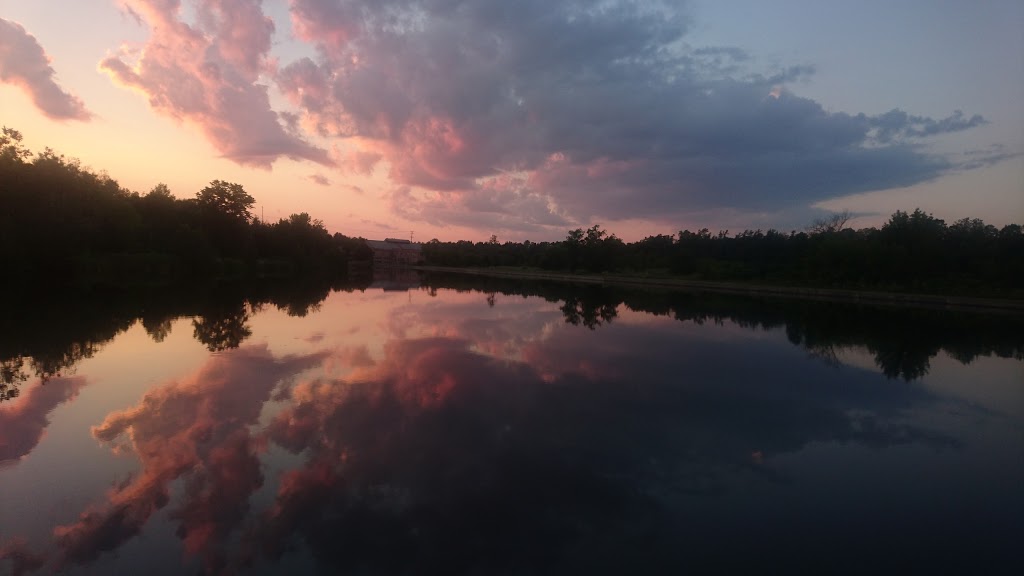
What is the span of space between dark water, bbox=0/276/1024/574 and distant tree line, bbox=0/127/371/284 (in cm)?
2648

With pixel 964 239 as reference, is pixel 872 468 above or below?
below

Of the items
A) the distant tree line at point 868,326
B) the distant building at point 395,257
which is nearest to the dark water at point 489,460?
the distant tree line at point 868,326

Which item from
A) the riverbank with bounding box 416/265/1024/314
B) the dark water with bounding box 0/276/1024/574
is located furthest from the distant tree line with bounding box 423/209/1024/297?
the dark water with bounding box 0/276/1024/574

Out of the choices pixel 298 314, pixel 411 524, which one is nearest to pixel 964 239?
pixel 298 314

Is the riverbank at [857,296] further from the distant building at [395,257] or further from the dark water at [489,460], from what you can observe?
the distant building at [395,257]

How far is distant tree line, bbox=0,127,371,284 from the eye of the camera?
35.0 metres

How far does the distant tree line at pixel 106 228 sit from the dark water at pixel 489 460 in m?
26.5

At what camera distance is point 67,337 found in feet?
50.3

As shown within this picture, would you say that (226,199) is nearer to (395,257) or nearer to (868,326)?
(868,326)

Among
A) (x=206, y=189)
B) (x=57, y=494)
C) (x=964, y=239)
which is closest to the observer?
(x=57, y=494)

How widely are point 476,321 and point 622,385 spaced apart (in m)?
12.3

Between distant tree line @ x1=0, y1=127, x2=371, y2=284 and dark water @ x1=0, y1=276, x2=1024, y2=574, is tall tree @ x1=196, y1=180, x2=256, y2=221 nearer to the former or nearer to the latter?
distant tree line @ x1=0, y1=127, x2=371, y2=284

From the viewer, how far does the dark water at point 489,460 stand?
499 cm

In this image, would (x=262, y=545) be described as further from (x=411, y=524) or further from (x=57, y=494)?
(x=57, y=494)
